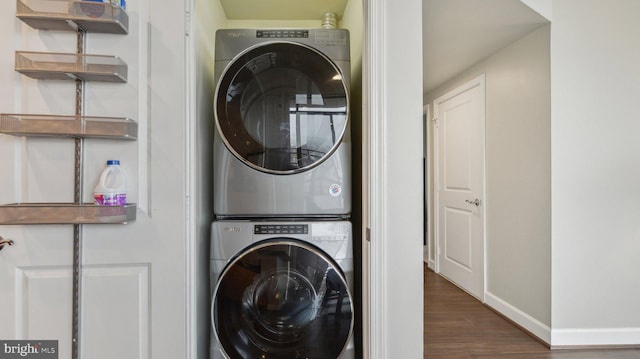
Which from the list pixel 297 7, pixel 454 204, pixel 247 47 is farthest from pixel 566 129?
pixel 247 47

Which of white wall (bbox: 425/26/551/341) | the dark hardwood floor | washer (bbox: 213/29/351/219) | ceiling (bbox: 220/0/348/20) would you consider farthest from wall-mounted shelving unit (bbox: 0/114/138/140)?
white wall (bbox: 425/26/551/341)

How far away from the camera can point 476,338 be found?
2.36m

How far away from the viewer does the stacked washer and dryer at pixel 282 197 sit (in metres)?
1.37

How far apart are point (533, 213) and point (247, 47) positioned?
2323 millimetres

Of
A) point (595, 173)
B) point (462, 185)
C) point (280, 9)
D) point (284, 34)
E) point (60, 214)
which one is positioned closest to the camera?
point (60, 214)

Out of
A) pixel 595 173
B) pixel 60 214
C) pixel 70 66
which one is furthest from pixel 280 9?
pixel 595 173

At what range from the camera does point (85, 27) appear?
3.96 ft

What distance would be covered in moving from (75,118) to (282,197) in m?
0.84

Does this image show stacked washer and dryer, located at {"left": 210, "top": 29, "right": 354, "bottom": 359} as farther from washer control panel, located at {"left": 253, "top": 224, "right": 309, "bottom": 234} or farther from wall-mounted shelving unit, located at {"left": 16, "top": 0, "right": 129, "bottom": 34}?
wall-mounted shelving unit, located at {"left": 16, "top": 0, "right": 129, "bottom": 34}

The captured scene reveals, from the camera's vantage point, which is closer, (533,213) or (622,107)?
(622,107)

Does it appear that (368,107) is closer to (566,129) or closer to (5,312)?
(5,312)

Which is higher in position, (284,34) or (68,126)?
(284,34)

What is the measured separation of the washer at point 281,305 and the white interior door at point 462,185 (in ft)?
7.41

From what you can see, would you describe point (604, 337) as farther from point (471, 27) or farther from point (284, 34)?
point (284, 34)
